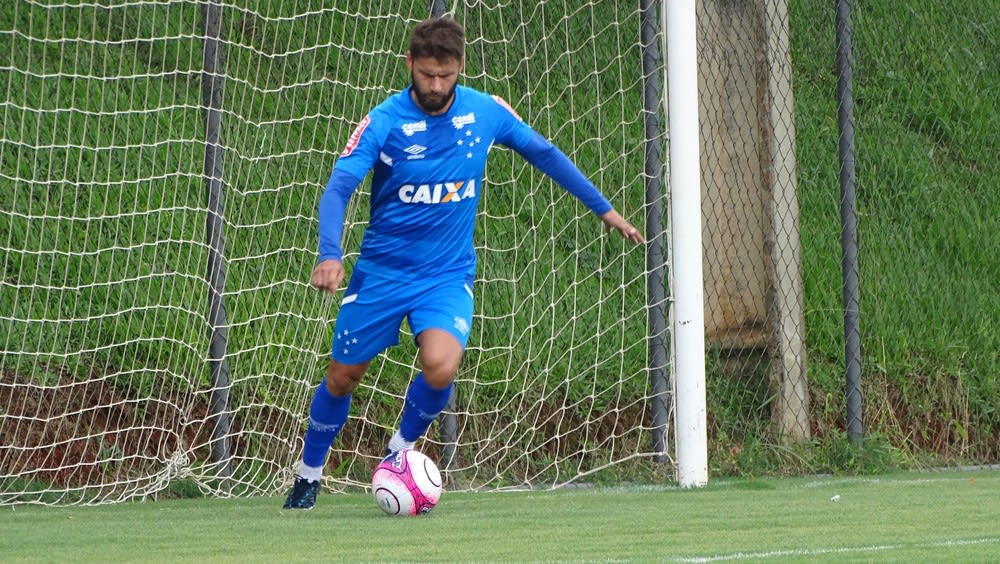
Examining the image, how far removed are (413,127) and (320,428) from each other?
4.31 feet

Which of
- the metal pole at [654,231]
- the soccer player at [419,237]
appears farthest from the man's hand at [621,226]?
the metal pole at [654,231]

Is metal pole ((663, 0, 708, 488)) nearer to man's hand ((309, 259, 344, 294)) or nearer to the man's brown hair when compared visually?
the man's brown hair

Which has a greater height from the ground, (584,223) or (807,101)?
(807,101)

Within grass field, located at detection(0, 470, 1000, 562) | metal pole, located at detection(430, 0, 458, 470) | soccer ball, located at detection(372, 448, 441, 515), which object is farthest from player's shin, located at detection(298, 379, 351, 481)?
metal pole, located at detection(430, 0, 458, 470)

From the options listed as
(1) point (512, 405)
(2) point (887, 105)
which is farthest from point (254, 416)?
(2) point (887, 105)

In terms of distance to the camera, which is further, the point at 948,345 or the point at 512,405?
the point at 948,345

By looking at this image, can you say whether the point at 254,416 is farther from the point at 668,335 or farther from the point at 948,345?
the point at 948,345

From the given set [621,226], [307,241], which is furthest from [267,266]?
[621,226]

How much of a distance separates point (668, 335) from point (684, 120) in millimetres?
1526

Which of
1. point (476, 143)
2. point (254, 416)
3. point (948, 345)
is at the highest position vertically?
point (476, 143)

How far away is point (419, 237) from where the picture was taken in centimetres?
576

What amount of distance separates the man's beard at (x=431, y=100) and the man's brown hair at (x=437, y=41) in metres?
0.16

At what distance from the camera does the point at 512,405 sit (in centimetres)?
793

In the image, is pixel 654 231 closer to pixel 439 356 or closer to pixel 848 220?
pixel 848 220
